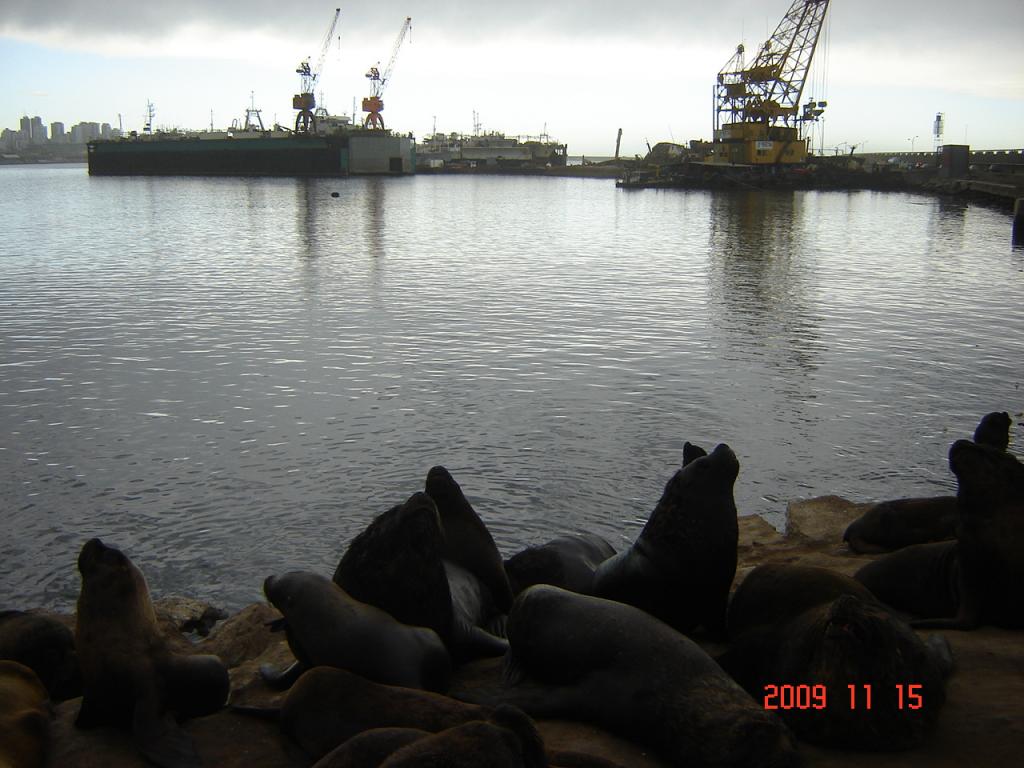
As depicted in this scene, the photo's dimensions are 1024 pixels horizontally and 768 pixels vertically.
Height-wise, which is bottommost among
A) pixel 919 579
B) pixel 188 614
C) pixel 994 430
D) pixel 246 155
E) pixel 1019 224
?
pixel 188 614

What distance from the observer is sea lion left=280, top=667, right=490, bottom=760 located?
3463 millimetres

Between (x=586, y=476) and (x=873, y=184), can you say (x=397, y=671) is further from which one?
(x=873, y=184)

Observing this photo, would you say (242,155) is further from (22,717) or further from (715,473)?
(22,717)

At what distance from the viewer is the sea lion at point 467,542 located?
5305 mm

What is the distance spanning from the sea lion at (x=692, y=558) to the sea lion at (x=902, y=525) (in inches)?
84.9

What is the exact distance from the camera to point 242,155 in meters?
111

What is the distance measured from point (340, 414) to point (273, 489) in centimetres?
233

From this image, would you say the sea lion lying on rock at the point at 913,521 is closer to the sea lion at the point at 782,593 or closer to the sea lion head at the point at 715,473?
the sea lion head at the point at 715,473

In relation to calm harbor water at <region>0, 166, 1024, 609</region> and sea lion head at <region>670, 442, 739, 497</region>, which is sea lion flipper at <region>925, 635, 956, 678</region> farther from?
calm harbor water at <region>0, 166, 1024, 609</region>

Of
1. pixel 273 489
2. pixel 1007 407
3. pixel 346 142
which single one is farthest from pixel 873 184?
pixel 273 489

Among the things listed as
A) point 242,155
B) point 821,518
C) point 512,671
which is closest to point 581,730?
point 512,671

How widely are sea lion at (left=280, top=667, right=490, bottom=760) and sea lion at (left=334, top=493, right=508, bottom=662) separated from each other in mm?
695
